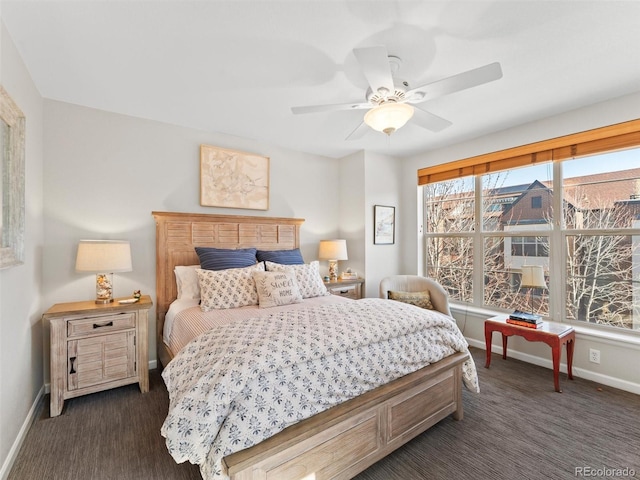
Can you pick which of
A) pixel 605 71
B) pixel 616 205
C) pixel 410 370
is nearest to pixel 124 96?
pixel 410 370

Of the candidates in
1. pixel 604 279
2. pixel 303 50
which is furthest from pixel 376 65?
pixel 604 279

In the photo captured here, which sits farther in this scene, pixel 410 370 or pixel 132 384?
pixel 132 384

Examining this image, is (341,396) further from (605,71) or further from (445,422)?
(605,71)

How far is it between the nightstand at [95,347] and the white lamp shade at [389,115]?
2414 mm

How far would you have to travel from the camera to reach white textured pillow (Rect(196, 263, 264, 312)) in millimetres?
2580

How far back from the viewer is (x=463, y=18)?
1704mm

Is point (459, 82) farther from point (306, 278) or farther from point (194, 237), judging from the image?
point (194, 237)

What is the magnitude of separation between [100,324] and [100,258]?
54cm

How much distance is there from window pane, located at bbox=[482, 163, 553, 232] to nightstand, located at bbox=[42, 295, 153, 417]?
13.0ft

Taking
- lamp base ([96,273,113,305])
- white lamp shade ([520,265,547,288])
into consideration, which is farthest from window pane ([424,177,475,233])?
lamp base ([96,273,113,305])

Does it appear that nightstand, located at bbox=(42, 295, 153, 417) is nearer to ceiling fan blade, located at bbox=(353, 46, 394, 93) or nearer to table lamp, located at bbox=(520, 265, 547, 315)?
ceiling fan blade, located at bbox=(353, 46, 394, 93)

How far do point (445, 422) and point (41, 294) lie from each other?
137 inches

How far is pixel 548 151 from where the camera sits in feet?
10.2

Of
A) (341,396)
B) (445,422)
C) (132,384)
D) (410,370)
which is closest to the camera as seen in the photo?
(341,396)
